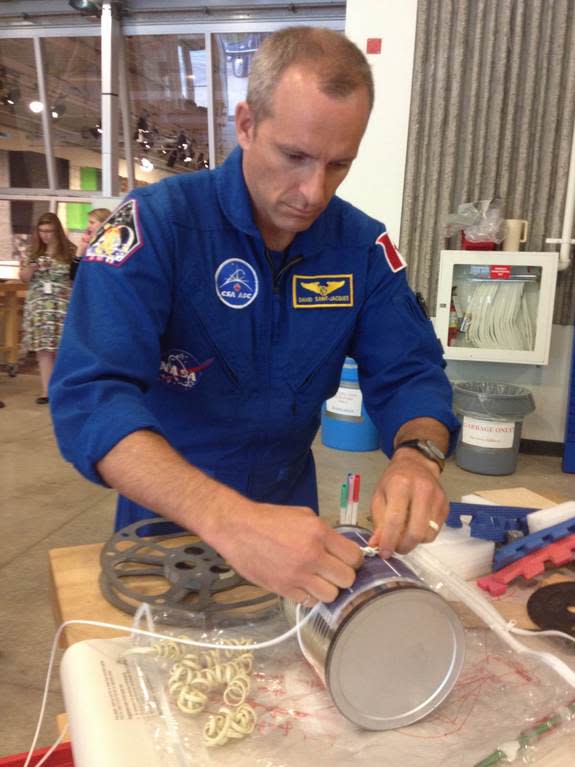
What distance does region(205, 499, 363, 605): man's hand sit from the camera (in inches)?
26.3

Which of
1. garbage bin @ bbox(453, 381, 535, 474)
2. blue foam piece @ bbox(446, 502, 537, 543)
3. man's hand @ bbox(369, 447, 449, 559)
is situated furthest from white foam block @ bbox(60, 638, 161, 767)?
garbage bin @ bbox(453, 381, 535, 474)

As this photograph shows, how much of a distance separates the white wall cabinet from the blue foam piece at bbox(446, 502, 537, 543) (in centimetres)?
273

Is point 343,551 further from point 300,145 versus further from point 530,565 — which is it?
point 300,145

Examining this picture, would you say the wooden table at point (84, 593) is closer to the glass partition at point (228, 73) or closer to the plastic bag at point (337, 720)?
the plastic bag at point (337, 720)

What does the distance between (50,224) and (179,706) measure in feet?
15.0

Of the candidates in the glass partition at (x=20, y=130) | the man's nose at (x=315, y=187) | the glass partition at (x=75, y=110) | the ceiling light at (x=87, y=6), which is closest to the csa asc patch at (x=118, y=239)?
the man's nose at (x=315, y=187)

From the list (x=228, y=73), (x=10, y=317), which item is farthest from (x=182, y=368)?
(x=228, y=73)

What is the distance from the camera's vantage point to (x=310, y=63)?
915 millimetres

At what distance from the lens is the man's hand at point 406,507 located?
0.77 meters

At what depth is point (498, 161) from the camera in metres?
3.80

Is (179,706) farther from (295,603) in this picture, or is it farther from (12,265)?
(12,265)

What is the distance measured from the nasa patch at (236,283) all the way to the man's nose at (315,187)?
0.63 feet

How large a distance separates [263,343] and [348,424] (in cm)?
288

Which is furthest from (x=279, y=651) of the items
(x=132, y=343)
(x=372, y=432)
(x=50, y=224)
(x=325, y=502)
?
(x=50, y=224)
